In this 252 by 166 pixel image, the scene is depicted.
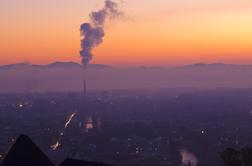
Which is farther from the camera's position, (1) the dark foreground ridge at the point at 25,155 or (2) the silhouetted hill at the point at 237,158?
(2) the silhouetted hill at the point at 237,158

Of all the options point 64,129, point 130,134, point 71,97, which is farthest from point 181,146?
point 71,97

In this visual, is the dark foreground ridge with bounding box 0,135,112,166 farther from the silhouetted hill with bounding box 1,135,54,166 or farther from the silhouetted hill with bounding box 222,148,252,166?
the silhouetted hill with bounding box 222,148,252,166

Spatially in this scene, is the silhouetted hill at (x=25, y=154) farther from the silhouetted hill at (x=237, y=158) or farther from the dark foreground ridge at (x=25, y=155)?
the silhouetted hill at (x=237, y=158)

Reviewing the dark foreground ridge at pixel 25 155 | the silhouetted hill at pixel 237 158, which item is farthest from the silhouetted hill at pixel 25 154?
the silhouetted hill at pixel 237 158

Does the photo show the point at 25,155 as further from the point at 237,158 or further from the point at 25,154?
the point at 237,158

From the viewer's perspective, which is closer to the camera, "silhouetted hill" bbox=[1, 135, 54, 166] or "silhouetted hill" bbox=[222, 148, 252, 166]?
"silhouetted hill" bbox=[1, 135, 54, 166]

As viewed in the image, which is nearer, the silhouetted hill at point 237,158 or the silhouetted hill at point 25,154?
the silhouetted hill at point 25,154

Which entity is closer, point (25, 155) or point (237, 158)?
Result: point (25, 155)

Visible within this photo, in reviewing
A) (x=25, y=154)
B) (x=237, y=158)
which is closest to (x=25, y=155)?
(x=25, y=154)

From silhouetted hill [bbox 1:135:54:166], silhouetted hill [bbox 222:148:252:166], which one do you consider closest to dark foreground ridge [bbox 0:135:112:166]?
silhouetted hill [bbox 1:135:54:166]

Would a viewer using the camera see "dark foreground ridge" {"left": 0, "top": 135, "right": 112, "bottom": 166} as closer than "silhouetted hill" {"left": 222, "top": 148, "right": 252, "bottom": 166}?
Yes
